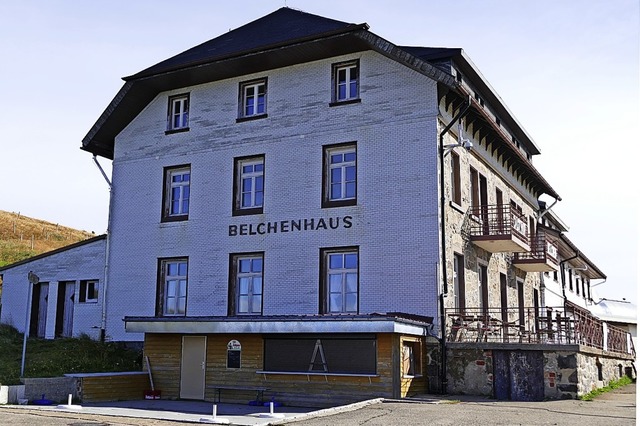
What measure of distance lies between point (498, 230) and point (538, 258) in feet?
16.4

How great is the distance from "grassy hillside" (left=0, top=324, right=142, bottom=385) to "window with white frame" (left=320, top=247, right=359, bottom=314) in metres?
6.03

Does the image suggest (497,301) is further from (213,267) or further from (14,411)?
(14,411)

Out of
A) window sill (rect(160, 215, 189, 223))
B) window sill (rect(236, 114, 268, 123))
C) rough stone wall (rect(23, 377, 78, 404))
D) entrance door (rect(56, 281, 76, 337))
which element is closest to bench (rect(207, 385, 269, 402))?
rough stone wall (rect(23, 377, 78, 404))

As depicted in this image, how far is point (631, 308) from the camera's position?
4628cm

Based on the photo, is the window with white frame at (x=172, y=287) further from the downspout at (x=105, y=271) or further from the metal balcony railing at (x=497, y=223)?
the metal balcony railing at (x=497, y=223)

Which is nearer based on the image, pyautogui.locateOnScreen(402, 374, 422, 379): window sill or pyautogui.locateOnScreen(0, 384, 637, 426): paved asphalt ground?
pyautogui.locateOnScreen(0, 384, 637, 426): paved asphalt ground

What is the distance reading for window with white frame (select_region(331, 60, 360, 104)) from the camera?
21.3 m

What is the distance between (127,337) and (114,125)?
22.7 ft

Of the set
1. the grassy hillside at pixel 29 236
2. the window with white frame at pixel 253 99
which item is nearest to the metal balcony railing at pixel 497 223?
the window with white frame at pixel 253 99

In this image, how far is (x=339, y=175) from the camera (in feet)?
69.5

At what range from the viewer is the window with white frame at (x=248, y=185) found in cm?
2237

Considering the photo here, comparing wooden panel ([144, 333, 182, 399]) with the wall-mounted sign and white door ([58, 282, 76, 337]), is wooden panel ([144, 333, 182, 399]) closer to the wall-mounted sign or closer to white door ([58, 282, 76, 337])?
the wall-mounted sign

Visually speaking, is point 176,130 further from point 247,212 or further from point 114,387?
point 114,387

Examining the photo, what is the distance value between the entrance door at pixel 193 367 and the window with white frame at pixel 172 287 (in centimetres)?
304
